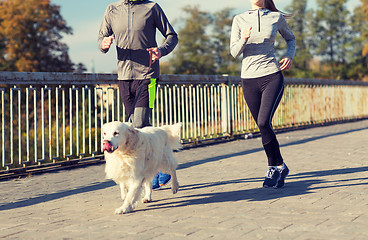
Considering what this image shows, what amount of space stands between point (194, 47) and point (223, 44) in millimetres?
4900

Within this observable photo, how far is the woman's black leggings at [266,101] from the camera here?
568cm

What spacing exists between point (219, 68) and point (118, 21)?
262ft

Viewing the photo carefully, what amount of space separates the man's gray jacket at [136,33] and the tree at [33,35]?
37.6 meters

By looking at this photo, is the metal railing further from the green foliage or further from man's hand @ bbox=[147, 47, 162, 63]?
the green foliage

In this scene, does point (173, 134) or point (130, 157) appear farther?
Answer: point (173, 134)

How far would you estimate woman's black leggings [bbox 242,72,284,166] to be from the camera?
18.6ft

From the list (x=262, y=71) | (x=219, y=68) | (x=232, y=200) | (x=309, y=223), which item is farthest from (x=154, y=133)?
(x=219, y=68)

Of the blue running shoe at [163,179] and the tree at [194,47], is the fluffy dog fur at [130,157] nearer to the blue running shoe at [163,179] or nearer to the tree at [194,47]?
the blue running shoe at [163,179]

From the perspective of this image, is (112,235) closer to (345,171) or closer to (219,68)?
(345,171)

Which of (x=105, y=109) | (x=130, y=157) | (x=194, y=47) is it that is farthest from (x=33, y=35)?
(x=194, y=47)

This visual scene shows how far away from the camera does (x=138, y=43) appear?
5.54 meters

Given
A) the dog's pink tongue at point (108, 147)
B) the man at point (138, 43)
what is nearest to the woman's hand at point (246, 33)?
the man at point (138, 43)

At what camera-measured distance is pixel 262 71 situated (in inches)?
225

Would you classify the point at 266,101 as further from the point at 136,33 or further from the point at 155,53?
the point at 136,33
